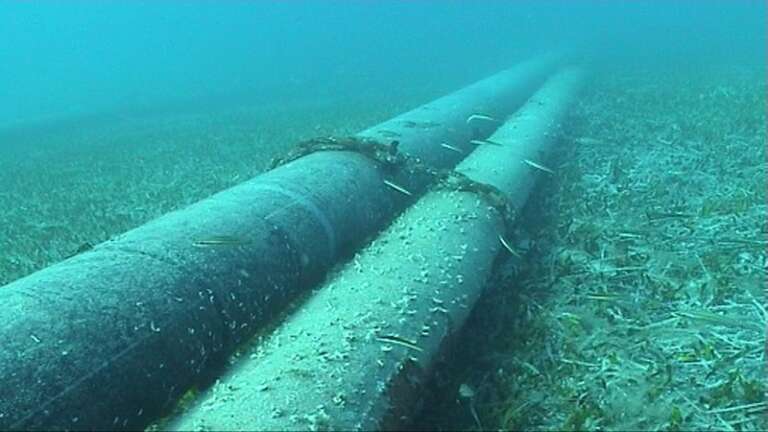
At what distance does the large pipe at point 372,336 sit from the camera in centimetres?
224

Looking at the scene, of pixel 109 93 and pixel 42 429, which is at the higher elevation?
pixel 42 429

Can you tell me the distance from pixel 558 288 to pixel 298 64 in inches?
1713

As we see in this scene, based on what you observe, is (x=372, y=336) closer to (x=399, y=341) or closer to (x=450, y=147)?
(x=399, y=341)

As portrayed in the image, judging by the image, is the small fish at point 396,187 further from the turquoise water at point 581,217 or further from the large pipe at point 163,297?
the turquoise water at point 581,217

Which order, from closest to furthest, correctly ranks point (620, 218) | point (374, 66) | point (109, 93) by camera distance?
1. point (620, 218)
2. point (109, 93)
3. point (374, 66)

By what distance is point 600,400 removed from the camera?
2.97 meters

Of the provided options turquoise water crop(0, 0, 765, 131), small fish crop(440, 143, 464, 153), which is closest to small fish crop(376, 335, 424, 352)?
small fish crop(440, 143, 464, 153)

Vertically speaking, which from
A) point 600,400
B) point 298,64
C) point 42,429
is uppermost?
point 42,429

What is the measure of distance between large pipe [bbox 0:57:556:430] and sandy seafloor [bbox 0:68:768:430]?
1.04 m

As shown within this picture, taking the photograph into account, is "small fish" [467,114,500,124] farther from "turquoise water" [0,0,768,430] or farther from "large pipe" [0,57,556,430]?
"large pipe" [0,57,556,430]

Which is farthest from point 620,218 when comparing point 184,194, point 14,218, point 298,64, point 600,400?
point 298,64

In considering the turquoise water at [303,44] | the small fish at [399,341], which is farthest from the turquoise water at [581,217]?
the turquoise water at [303,44]

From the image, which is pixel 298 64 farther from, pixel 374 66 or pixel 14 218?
pixel 14 218

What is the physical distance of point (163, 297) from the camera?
284 centimetres
